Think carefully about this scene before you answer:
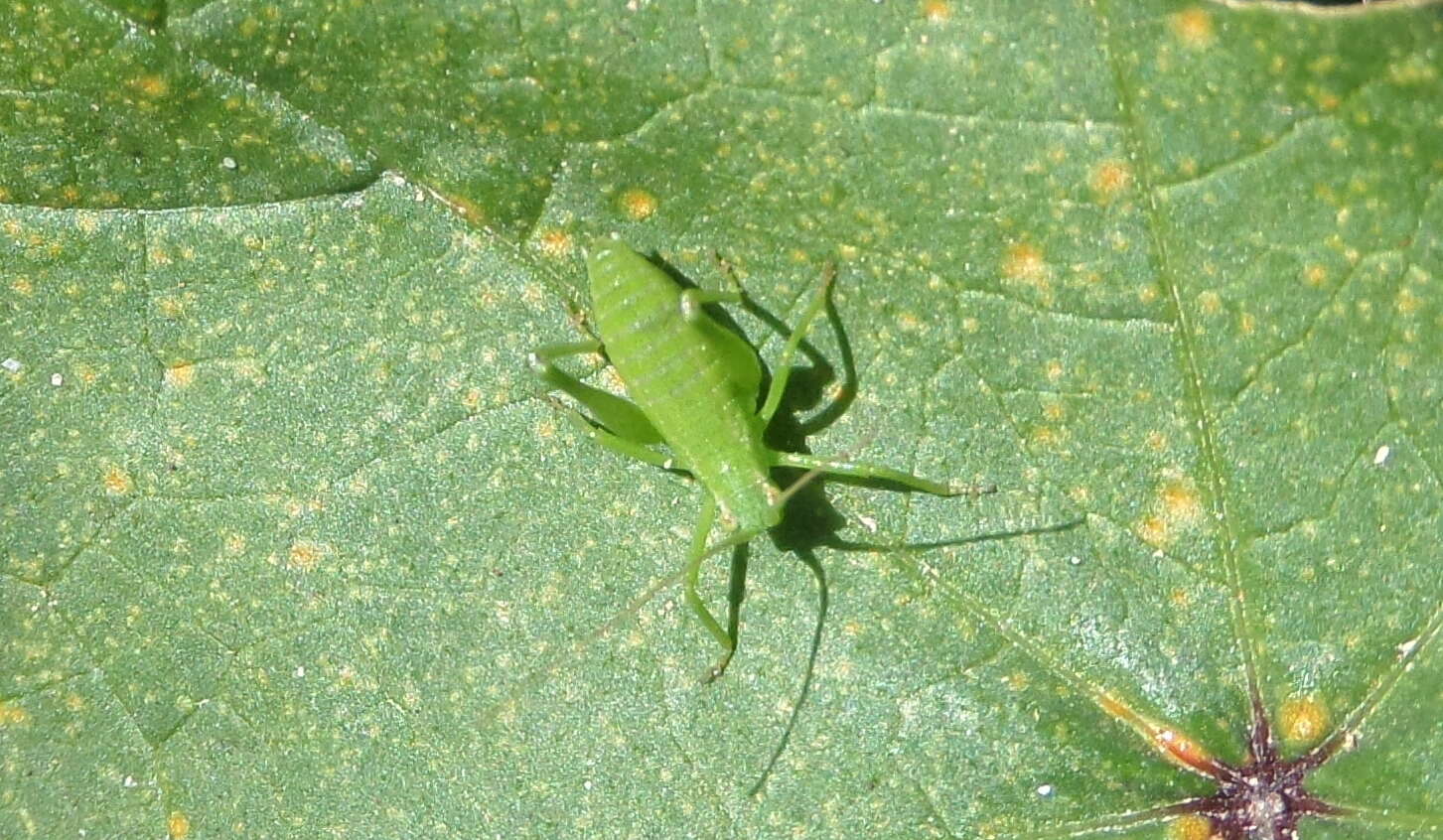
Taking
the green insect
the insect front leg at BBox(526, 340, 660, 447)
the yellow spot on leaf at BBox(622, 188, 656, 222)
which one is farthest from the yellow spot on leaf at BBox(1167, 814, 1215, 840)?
the yellow spot on leaf at BBox(622, 188, 656, 222)

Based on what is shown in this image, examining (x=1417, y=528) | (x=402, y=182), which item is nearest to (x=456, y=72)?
(x=402, y=182)

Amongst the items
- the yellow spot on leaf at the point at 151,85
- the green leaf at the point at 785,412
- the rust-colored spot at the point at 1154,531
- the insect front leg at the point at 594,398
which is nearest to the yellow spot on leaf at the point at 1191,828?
the green leaf at the point at 785,412

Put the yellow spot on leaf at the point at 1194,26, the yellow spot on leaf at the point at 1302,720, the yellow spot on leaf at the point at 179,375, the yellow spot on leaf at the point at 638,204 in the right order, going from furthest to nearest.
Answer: the yellow spot on leaf at the point at 179,375
the yellow spot on leaf at the point at 638,204
the yellow spot on leaf at the point at 1302,720
the yellow spot on leaf at the point at 1194,26

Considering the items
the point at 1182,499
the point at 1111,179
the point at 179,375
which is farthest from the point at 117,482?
the point at 1182,499

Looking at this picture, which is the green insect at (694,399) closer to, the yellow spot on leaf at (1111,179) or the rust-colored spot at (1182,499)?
the rust-colored spot at (1182,499)

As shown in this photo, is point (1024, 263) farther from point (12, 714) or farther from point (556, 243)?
point (12, 714)

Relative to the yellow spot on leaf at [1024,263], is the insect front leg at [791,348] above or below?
below

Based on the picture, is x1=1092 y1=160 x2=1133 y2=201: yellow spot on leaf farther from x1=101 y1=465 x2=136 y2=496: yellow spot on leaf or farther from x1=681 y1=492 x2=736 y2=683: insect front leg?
x1=101 y1=465 x2=136 y2=496: yellow spot on leaf
